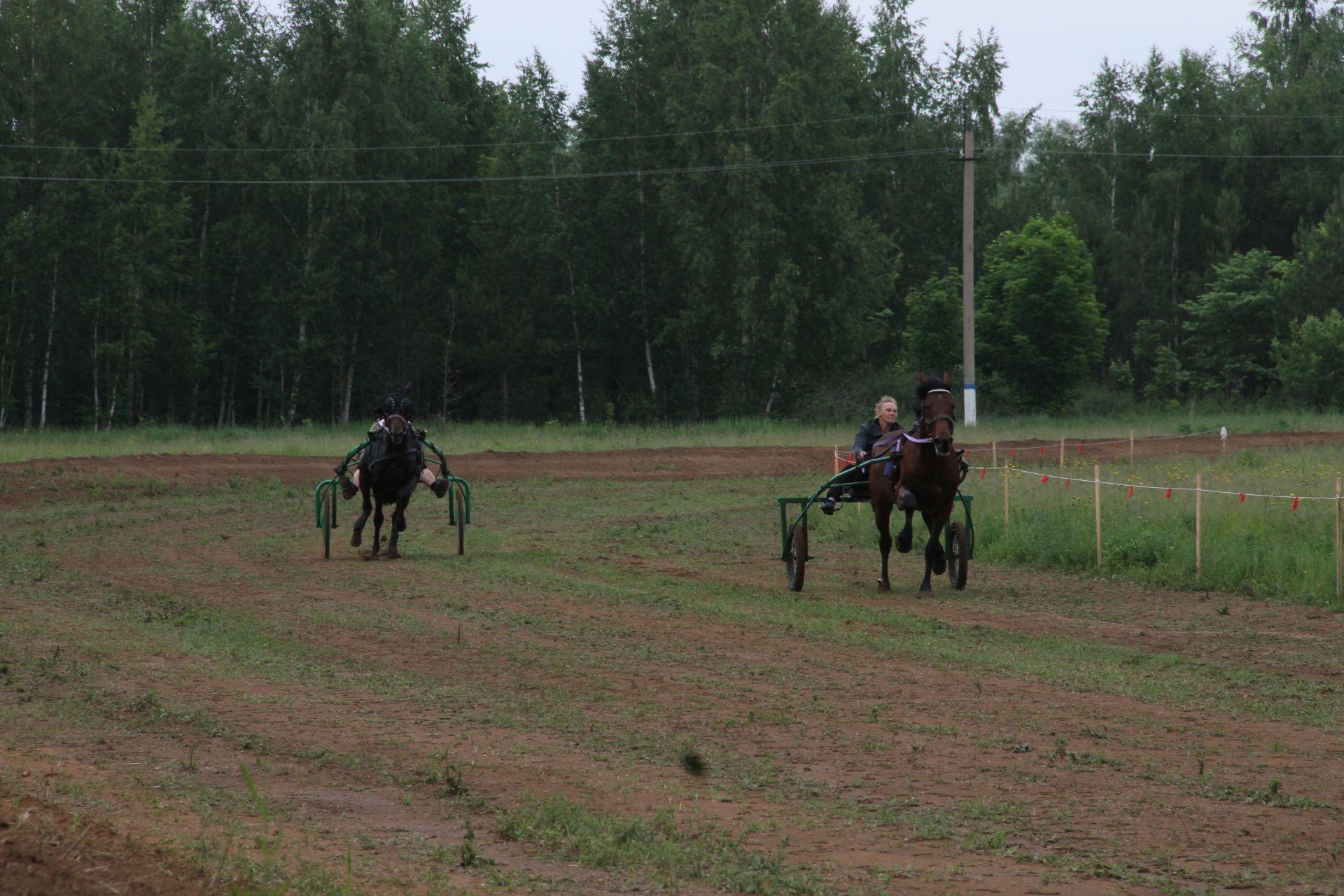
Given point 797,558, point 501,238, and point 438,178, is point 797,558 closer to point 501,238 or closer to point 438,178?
point 501,238

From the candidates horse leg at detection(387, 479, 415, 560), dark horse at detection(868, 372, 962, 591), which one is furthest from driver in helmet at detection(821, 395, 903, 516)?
horse leg at detection(387, 479, 415, 560)

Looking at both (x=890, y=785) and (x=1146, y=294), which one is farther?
(x=1146, y=294)

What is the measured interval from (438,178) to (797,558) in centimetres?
4553

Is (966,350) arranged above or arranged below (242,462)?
above

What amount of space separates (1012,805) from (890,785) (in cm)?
61

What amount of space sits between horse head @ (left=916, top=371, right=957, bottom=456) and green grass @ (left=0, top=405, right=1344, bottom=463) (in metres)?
23.5

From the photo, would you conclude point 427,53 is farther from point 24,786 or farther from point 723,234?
point 24,786

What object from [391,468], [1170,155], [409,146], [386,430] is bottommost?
[391,468]

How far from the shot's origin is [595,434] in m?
43.4

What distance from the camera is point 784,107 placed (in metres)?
51.4

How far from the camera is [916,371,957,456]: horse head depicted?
13.3 metres

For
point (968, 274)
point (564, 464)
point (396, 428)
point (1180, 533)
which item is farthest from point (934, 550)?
point (968, 274)

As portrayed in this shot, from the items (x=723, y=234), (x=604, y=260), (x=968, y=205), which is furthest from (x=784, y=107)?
(x=968, y=205)

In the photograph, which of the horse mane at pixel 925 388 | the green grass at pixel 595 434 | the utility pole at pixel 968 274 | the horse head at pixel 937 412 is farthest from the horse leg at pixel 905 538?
the utility pole at pixel 968 274
